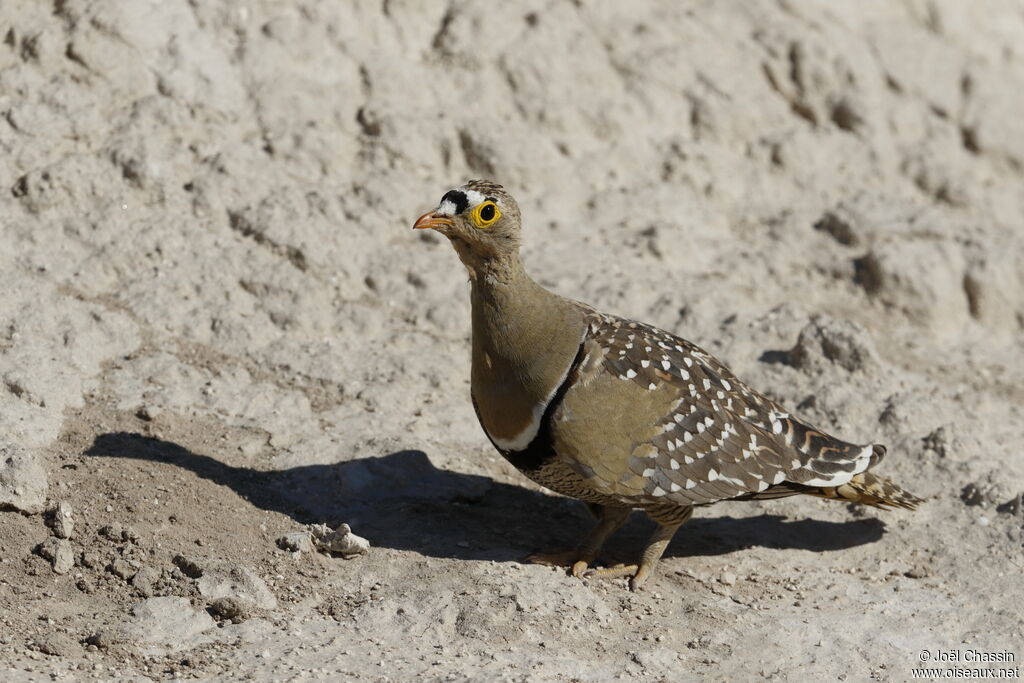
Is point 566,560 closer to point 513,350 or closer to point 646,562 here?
point 646,562

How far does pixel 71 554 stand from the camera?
582 centimetres

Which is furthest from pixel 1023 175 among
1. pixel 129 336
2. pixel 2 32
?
pixel 2 32

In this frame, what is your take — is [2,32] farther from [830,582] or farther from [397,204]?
[830,582]

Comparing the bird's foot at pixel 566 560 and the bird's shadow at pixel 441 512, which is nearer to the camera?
the bird's foot at pixel 566 560

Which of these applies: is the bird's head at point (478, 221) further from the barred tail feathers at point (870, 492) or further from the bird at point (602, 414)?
the barred tail feathers at point (870, 492)

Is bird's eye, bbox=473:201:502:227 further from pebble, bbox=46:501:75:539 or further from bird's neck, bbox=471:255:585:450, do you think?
pebble, bbox=46:501:75:539

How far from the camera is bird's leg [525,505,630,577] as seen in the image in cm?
655

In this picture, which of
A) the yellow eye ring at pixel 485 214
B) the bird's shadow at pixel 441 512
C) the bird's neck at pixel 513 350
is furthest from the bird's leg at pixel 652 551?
the yellow eye ring at pixel 485 214

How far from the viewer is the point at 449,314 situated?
838cm

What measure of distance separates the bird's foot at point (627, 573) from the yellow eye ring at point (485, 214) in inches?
79.5

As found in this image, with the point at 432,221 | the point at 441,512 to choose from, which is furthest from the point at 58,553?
the point at 432,221


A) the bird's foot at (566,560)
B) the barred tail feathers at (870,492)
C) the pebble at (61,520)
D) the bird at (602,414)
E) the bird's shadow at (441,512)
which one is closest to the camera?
the pebble at (61,520)

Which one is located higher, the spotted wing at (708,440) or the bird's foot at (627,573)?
the spotted wing at (708,440)

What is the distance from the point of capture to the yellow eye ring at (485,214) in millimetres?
6082
